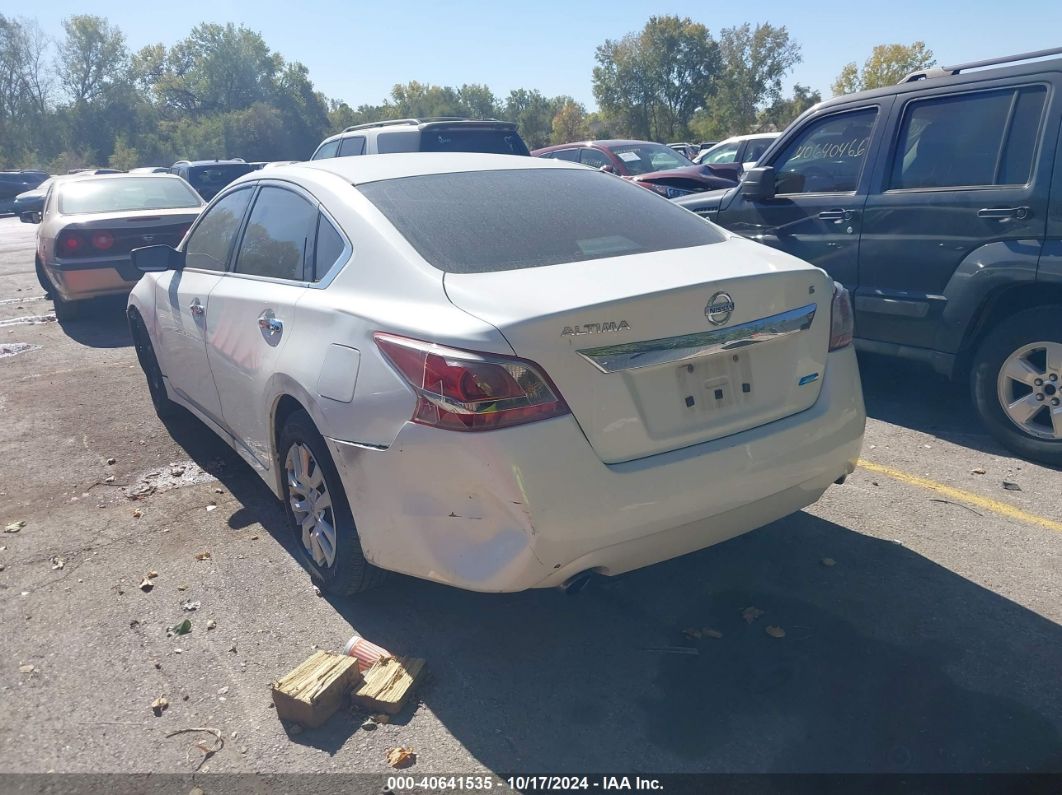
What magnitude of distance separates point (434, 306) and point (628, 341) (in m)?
0.65

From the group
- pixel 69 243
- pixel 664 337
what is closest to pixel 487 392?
pixel 664 337

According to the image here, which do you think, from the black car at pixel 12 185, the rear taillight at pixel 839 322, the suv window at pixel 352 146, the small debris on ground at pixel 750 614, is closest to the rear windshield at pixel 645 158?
the suv window at pixel 352 146

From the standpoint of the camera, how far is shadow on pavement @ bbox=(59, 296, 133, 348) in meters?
9.36

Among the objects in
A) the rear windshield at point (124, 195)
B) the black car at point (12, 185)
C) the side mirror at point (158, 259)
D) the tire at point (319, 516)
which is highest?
the side mirror at point (158, 259)

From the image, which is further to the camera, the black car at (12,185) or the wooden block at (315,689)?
the black car at (12,185)

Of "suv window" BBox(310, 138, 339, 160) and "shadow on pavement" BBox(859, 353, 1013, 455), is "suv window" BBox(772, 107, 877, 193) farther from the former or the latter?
"suv window" BBox(310, 138, 339, 160)

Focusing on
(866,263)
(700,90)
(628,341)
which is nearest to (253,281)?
(628,341)

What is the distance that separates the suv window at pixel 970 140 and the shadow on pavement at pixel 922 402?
1.25 meters

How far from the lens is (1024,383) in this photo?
15.7 feet

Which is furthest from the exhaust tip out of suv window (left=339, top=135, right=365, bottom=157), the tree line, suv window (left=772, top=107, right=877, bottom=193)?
the tree line

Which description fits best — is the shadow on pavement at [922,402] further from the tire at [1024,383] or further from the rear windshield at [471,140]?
the rear windshield at [471,140]

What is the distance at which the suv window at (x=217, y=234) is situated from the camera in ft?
15.1

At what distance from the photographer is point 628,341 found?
2855 millimetres

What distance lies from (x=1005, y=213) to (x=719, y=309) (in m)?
2.65
